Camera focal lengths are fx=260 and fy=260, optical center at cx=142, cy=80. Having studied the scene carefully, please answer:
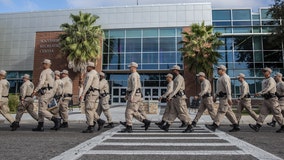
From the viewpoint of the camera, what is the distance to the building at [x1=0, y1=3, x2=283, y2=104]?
29.6 meters

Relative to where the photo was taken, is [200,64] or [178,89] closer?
[178,89]

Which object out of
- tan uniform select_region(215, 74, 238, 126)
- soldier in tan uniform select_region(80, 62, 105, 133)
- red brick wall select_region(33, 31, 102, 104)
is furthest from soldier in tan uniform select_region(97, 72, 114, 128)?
red brick wall select_region(33, 31, 102, 104)

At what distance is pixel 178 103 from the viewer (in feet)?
27.5

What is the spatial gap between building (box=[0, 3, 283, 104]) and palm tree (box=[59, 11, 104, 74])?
12.1 feet

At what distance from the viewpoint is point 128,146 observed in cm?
526

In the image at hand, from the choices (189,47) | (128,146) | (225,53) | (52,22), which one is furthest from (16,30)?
(128,146)

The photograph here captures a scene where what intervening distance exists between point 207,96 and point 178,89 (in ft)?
3.52

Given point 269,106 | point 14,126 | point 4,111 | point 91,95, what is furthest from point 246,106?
point 4,111

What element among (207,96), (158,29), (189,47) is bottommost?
(207,96)

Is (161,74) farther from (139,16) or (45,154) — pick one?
(45,154)

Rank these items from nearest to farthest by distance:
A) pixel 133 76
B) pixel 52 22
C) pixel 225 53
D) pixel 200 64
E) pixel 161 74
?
pixel 133 76 → pixel 200 64 → pixel 225 53 → pixel 161 74 → pixel 52 22

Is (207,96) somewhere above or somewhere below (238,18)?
below

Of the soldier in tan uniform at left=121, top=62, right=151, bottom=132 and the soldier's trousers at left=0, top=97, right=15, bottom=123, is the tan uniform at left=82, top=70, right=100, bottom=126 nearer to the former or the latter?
the soldier in tan uniform at left=121, top=62, right=151, bottom=132

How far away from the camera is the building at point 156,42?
1166 inches
